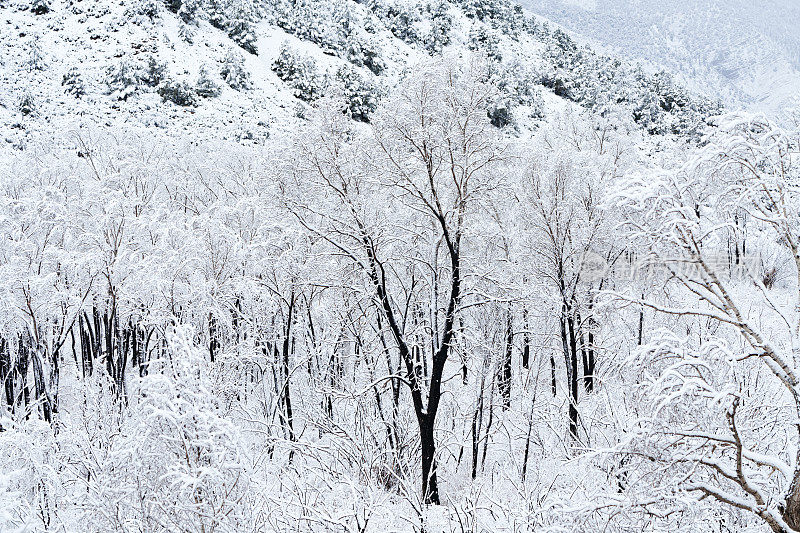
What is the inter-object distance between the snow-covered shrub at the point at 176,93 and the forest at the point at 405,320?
15725 mm

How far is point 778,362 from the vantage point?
6.47m

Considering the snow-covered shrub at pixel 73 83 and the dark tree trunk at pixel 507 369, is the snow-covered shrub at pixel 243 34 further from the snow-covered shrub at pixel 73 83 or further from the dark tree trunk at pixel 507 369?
the dark tree trunk at pixel 507 369

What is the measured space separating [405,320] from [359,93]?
122 ft

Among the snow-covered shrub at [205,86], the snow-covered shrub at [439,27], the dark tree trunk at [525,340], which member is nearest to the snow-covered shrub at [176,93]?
the snow-covered shrub at [205,86]

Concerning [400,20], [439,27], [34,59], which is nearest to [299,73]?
[34,59]

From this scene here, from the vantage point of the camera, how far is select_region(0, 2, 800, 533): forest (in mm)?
6602

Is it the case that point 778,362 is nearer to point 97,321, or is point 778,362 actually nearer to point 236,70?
point 97,321

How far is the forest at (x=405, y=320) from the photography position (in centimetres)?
660

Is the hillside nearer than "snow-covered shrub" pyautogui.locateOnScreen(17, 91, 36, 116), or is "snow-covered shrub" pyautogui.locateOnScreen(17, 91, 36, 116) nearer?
"snow-covered shrub" pyautogui.locateOnScreen(17, 91, 36, 116)

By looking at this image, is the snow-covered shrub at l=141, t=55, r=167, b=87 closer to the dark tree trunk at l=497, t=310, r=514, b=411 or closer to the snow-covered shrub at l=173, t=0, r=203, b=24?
the snow-covered shrub at l=173, t=0, r=203, b=24

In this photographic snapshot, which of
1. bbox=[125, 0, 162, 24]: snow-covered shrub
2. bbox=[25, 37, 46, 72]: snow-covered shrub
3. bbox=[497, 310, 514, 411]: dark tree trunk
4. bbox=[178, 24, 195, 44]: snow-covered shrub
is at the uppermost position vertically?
bbox=[125, 0, 162, 24]: snow-covered shrub

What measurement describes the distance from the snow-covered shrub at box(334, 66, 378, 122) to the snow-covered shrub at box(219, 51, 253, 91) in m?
8.79

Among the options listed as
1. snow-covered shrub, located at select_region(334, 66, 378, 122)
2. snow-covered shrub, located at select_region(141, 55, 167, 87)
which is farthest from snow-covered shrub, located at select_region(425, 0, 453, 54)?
snow-covered shrub, located at select_region(141, 55, 167, 87)

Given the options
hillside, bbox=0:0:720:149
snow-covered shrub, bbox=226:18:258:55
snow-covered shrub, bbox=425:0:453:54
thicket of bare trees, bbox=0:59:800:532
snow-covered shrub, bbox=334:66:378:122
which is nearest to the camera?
thicket of bare trees, bbox=0:59:800:532
